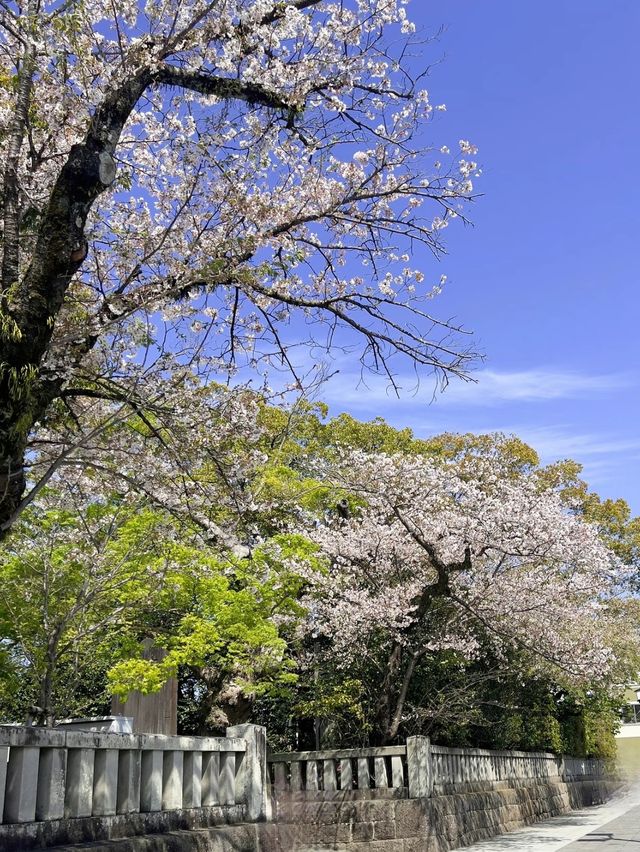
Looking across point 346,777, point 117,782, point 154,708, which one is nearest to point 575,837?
point 346,777

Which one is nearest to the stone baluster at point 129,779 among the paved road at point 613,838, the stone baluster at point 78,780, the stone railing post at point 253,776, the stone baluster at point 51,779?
the stone baluster at point 78,780

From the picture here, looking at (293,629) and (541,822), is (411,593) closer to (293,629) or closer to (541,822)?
(293,629)

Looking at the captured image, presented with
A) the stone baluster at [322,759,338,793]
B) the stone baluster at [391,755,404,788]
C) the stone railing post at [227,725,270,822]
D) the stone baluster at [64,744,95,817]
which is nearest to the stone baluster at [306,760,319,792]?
the stone baluster at [322,759,338,793]

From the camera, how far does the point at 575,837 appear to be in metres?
12.2

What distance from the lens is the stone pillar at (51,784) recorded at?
4.74m

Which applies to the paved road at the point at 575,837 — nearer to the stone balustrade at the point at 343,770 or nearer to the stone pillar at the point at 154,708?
the stone balustrade at the point at 343,770

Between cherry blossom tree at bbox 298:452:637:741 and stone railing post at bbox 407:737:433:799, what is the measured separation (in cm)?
98

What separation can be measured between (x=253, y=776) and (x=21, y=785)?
301 centimetres

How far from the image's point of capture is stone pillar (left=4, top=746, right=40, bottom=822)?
4520mm

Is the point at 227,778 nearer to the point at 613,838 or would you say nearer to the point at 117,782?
the point at 117,782

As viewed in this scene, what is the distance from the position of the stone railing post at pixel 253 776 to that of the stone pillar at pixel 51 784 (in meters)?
2.52

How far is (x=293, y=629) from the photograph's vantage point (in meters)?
13.0

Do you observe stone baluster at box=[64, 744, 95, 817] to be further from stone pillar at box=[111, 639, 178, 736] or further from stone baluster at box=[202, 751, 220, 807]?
stone pillar at box=[111, 639, 178, 736]

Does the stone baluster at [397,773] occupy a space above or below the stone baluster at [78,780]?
below
